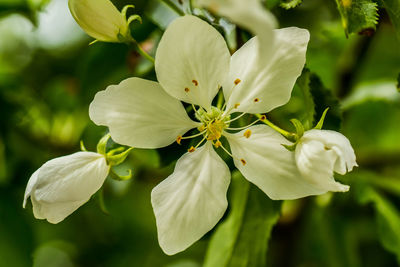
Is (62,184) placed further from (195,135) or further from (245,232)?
(245,232)

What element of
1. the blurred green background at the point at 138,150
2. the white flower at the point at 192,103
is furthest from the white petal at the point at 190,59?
the blurred green background at the point at 138,150

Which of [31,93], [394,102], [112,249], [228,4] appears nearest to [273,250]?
[394,102]

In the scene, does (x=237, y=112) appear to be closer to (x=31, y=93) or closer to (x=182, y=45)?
(x=182, y=45)

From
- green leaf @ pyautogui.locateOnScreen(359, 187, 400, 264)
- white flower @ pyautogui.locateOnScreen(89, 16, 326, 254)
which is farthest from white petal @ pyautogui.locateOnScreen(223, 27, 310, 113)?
green leaf @ pyautogui.locateOnScreen(359, 187, 400, 264)

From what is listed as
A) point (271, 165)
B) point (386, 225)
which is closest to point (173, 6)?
point (271, 165)

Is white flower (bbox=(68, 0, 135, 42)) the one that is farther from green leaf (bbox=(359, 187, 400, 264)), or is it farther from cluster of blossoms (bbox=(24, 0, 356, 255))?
green leaf (bbox=(359, 187, 400, 264))

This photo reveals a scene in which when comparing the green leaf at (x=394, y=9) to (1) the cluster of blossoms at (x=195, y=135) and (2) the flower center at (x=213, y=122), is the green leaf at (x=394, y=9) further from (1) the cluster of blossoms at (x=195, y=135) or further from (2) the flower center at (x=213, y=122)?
(2) the flower center at (x=213, y=122)
